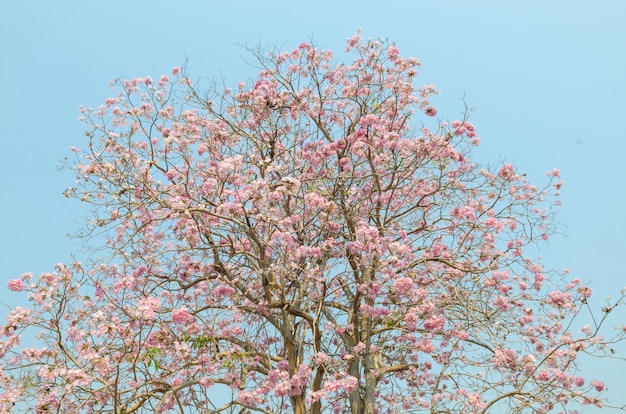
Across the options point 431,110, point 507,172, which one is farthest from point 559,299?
point 431,110

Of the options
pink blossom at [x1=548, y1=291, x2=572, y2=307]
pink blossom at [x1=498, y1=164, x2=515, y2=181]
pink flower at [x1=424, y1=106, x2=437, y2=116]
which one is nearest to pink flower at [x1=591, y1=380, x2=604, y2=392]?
pink blossom at [x1=548, y1=291, x2=572, y2=307]

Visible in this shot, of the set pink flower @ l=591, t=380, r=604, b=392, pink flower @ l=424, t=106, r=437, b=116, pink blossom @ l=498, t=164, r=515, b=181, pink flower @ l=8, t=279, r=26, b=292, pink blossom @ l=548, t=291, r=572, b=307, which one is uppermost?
pink flower @ l=424, t=106, r=437, b=116

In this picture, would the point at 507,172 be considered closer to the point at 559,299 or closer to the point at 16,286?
the point at 559,299

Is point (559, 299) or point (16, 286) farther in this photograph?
point (559, 299)

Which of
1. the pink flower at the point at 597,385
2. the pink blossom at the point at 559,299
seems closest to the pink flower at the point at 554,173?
the pink blossom at the point at 559,299

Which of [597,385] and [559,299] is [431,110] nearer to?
[559,299]

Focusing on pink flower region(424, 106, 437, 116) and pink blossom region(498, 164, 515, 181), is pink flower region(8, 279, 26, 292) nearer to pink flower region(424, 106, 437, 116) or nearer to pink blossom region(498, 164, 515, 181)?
pink flower region(424, 106, 437, 116)

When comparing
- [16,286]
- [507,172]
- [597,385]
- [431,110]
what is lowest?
[597,385]

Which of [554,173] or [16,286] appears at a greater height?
[554,173]

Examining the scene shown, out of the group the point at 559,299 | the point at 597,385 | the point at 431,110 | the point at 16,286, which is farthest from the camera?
the point at 431,110

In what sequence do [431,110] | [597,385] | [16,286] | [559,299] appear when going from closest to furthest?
[16,286], [597,385], [559,299], [431,110]

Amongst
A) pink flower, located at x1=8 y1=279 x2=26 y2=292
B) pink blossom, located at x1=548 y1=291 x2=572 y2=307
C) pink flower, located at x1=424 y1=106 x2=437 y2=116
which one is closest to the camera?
pink flower, located at x1=8 y1=279 x2=26 y2=292

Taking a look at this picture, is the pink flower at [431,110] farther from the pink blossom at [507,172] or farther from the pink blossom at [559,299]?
the pink blossom at [559,299]

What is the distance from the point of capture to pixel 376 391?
905 centimetres
